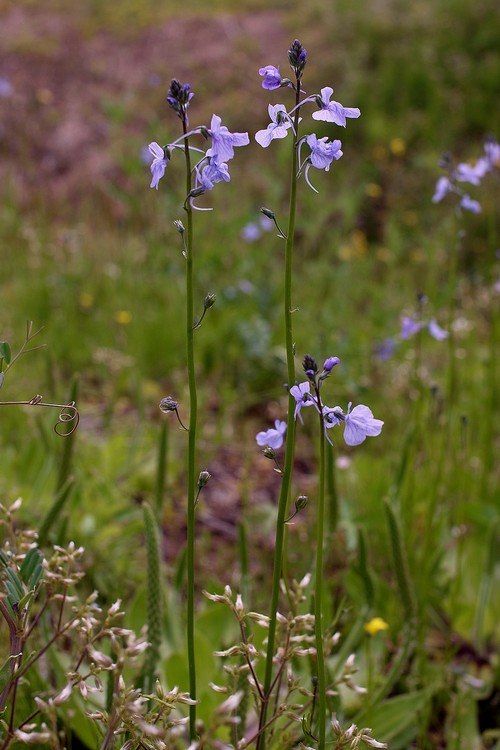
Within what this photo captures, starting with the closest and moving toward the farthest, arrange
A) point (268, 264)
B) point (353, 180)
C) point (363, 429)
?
point (363, 429) → point (268, 264) → point (353, 180)

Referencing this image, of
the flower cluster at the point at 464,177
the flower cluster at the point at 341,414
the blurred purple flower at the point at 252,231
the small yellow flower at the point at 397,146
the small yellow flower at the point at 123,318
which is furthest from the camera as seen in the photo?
the small yellow flower at the point at 397,146

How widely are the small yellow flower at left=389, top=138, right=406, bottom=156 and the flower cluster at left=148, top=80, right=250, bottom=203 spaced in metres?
5.26

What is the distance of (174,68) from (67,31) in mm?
2443

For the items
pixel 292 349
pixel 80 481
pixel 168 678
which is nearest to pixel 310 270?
pixel 80 481

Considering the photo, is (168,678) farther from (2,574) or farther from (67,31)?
(67,31)

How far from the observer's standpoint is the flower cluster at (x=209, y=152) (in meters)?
0.88

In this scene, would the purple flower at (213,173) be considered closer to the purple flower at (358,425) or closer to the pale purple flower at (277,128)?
the pale purple flower at (277,128)

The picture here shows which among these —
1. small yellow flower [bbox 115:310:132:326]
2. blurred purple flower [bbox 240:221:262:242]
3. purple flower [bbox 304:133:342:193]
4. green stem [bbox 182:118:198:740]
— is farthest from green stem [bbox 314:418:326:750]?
blurred purple flower [bbox 240:221:262:242]

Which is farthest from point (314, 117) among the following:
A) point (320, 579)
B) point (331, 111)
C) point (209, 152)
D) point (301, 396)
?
point (320, 579)

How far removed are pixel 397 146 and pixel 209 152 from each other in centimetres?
528

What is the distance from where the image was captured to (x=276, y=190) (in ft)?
14.6

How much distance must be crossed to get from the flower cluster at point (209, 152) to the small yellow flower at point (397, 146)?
526 centimetres

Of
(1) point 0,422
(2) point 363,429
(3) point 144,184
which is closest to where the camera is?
(2) point 363,429

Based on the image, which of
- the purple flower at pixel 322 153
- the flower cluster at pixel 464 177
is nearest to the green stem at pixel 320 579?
the purple flower at pixel 322 153
